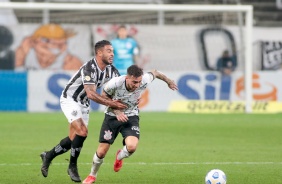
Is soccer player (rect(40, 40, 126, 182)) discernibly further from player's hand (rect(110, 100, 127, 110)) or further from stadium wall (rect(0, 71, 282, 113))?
stadium wall (rect(0, 71, 282, 113))

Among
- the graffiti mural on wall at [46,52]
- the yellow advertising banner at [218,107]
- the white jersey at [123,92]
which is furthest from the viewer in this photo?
the graffiti mural on wall at [46,52]

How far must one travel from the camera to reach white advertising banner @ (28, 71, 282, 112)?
23.4 metres

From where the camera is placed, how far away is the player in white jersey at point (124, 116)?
10.8 meters

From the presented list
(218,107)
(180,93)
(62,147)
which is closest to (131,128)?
(62,147)

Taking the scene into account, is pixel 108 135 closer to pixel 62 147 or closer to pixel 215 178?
pixel 62 147

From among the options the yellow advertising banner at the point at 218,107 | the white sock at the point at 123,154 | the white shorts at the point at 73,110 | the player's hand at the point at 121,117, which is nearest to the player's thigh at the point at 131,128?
the white sock at the point at 123,154

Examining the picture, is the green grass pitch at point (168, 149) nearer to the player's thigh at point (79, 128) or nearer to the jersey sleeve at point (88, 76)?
the player's thigh at point (79, 128)

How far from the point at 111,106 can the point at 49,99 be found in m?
12.8

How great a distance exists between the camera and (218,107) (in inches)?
942

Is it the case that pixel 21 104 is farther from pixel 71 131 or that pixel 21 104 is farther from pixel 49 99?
pixel 71 131

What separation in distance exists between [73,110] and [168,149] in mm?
4110

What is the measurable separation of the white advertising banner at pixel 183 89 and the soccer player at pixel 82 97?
11734mm

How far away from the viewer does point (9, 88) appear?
2320 cm

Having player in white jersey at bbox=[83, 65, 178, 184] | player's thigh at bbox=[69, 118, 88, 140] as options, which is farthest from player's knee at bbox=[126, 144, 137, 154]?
player's thigh at bbox=[69, 118, 88, 140]
